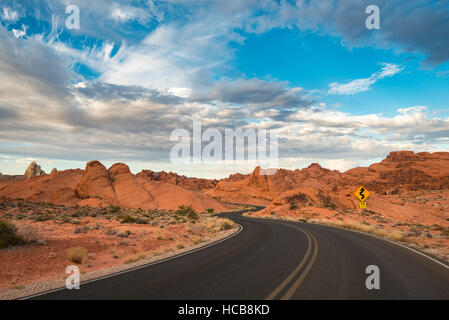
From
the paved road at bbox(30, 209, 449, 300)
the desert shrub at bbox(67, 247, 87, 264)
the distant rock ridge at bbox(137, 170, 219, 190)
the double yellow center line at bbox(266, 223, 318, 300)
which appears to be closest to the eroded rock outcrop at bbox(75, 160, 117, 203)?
the desert shrub at bbox(67, 247, 87, 264)

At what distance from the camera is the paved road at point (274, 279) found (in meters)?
6.25

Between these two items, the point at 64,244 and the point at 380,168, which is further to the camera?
the point at 380,168

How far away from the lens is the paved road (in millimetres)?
6254

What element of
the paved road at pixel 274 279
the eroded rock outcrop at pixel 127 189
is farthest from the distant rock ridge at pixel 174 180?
the paved road at pixel 274 279

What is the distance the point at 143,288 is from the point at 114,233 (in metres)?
13.1

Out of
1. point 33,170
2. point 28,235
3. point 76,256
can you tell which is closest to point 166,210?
point 28,235

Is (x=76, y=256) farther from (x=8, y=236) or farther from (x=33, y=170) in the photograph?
(x=33, y=170)

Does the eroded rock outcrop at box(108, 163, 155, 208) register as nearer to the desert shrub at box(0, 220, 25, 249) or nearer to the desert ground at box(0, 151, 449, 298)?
the desert ground at box(0, 151, 449, 298)

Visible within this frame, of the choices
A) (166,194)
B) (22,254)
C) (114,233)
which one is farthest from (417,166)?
(22,254)

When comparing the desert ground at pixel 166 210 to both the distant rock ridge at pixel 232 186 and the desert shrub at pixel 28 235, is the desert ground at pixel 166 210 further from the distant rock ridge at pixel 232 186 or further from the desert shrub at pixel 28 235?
the distant rock ridge at pixel 232 186

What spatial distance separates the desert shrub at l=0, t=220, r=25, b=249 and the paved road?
302 inches

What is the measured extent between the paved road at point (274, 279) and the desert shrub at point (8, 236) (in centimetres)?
768
